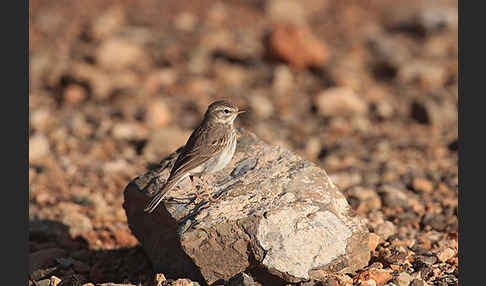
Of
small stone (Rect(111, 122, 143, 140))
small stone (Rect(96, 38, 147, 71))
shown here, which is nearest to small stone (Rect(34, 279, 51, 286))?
small stone (Rect(111, 122, 143, 140))

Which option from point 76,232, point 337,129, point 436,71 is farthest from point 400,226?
point 436,71

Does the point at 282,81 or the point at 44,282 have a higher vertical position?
the point at 282,81

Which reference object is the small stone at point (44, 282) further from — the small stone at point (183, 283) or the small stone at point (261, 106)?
the small stone at point (261, 106)

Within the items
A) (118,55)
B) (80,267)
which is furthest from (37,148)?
(118,55)

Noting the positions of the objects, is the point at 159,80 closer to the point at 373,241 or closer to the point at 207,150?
the point at 207,150

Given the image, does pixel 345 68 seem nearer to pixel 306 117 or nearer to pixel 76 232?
pixel 306 117

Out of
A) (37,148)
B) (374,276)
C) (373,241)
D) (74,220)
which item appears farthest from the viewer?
(37,148)

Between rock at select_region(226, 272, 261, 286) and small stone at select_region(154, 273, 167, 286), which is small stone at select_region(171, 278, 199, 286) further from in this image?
rock at select_region(226, 272, 261, 286)
